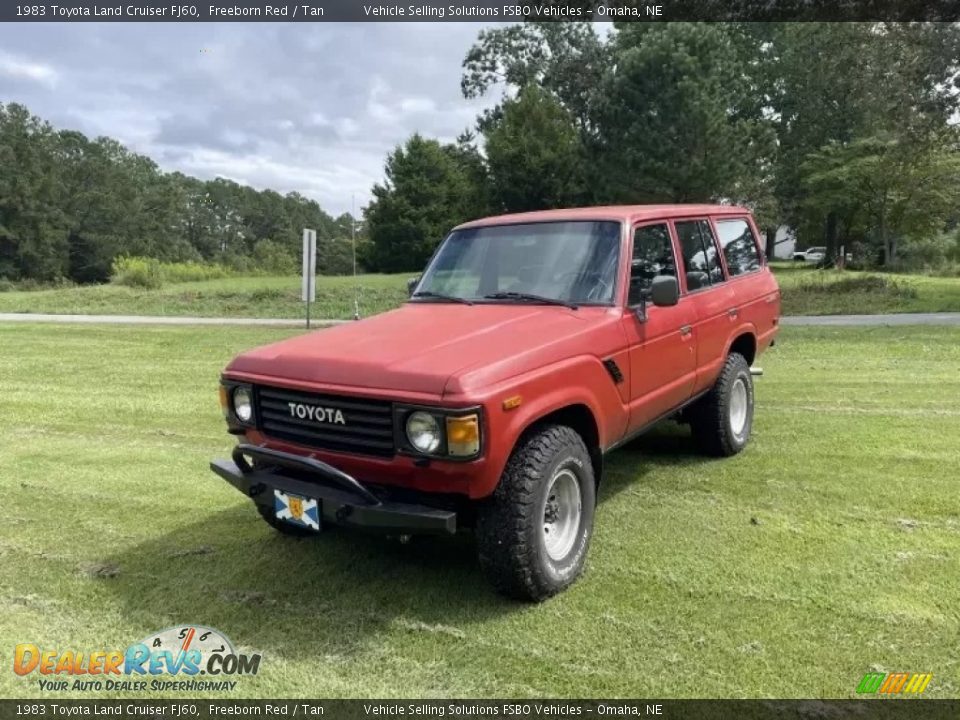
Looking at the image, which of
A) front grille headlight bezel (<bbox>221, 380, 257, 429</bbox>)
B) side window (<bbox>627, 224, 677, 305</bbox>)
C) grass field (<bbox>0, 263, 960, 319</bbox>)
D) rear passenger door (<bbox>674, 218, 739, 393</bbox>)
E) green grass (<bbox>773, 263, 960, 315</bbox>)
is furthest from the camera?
grass field (<bbox>0, 263, 960, 319</bbox>)

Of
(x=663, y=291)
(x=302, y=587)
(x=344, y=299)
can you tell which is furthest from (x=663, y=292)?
(x=344, y=299)

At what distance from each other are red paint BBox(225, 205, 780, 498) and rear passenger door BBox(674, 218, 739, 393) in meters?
0.02

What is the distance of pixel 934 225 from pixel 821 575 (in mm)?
39955

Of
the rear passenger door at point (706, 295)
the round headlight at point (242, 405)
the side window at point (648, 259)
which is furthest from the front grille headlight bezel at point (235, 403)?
the rear passenger door at point (706, 295)

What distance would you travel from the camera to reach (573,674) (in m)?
2.93

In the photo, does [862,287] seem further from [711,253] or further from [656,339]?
[656,339]

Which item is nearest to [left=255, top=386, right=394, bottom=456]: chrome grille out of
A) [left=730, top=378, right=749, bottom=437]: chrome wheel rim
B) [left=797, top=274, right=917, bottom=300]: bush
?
[left=730, top=378, right=749, bottom=437]: chrome wheel rim

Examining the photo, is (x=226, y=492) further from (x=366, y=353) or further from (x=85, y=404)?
(x=85, y=404)

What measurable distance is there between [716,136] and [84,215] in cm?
5991

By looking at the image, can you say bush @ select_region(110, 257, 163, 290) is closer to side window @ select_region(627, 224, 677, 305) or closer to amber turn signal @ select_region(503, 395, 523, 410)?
side window @ select_region(627, 224, 677, 305)

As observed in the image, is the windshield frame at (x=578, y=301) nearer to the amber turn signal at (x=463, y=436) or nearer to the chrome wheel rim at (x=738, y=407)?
the amber turn signal at (x=463, y=436)

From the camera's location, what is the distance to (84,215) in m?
65.1

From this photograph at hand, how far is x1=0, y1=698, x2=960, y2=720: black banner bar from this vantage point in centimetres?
264

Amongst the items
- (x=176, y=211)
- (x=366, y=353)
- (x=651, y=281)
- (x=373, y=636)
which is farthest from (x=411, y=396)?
(x=176, y=211)
